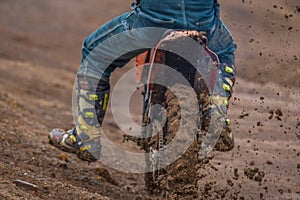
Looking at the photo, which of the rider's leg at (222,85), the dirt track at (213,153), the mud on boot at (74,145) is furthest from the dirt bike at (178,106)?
the mud on boot at (74,145)

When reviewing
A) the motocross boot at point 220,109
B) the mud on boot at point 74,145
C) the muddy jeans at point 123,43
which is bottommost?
the mud on boot at point 74,145

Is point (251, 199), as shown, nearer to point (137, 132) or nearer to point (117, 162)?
point (137, 132)

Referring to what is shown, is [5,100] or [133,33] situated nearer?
[133,33]

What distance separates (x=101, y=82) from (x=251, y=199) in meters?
1.13

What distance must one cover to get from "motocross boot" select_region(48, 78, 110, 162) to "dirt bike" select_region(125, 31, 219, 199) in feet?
1.80

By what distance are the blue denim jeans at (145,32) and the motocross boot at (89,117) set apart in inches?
3.2

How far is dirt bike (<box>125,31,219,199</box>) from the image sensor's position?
330 cm

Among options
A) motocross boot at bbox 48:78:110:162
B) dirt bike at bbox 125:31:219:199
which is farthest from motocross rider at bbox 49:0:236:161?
dirt bike at bbox 125:31:219:199

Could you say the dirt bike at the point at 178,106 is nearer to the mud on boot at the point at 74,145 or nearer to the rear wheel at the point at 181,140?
the rear wheel at the point at 181,140

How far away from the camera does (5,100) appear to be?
6.54m

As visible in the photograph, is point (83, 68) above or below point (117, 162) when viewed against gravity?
above

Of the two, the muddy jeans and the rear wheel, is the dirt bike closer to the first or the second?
the rear wheel

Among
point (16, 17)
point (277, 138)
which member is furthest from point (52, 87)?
point (16, 17)

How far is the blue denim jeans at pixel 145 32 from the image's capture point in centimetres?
348
